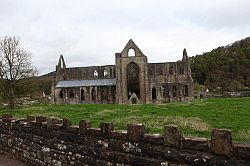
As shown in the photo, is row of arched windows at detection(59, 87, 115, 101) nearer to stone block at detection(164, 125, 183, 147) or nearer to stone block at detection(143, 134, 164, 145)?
stone block at detection(143, 134, 164, 145)

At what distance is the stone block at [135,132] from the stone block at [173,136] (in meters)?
0.84

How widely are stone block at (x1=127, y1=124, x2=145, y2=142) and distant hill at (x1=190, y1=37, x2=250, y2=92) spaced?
85335 millimetres

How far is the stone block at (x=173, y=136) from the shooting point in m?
6.05

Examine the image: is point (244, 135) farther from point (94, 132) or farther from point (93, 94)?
point (93, 94)

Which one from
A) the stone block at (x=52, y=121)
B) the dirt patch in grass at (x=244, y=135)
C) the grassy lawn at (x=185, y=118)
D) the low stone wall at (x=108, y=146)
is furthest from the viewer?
the grassy lawn at (x=185, y=118)

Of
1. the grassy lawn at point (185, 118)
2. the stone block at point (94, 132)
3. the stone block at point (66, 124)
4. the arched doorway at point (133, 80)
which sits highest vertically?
the arched doorway at point (133, 80)

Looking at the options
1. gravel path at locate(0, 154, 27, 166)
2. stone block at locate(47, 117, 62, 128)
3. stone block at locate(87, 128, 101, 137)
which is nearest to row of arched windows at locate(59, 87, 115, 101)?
gravel path at locate(0, 154, 27, 166)

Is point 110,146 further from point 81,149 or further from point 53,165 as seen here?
point 53,165

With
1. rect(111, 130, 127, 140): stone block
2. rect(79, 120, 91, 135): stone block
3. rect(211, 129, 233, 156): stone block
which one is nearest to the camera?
rect(211, 129, 233, 156): stone block

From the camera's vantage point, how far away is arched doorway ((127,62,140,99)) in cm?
7056

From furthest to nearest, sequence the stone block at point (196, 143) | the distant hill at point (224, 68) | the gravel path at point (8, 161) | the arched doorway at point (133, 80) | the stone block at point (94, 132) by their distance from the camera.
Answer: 1. the distant hill at point (224, 68)
2. the arched doorway at point (133, 80)
3. the gravel path at point (8, 161)
4. the stone block at point (94, 132)
5. the stone block at point (196, 143)

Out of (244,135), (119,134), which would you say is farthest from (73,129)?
(244,135)

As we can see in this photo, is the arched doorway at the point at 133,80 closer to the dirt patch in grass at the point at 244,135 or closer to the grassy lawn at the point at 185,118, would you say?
the grassy lawn at the point at 185,118

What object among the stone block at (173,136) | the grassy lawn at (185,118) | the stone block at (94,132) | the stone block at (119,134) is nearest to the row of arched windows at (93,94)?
the grassy lawn at (185,118)
